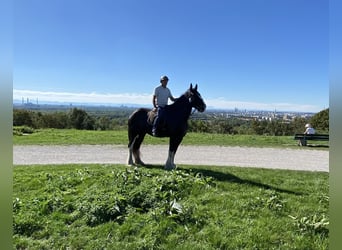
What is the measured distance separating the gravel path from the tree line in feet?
30.5

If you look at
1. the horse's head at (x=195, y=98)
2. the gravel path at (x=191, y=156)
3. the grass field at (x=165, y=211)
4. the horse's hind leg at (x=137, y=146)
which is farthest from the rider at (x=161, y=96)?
the gravel path at (x=191, y=156)

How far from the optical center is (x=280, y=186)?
7.31 meters

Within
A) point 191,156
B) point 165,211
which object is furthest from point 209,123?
Result: point 165,211

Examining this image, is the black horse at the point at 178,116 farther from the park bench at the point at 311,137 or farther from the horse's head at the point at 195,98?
the park bench at the point at 311,137

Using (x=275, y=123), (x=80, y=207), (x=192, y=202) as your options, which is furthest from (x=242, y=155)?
(x=275, y=123)

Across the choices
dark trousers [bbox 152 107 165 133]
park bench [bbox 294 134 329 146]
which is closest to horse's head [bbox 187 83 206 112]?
dark trousers [bbox 152 107 165 133]

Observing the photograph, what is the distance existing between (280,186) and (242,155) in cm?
524

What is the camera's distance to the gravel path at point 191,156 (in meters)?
10.5

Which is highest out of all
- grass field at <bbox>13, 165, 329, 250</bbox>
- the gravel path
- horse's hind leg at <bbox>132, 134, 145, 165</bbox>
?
horse's hind leg at <bbox>132, 134, 145, 165</bbox>

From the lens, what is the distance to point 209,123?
25.7 metres

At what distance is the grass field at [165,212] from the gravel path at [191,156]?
111 inches

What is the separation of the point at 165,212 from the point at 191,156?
268 inches

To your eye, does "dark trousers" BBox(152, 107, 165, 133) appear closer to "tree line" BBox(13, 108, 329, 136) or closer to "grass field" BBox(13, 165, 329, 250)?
"grass field" BBox(13, 165, 329, 250)

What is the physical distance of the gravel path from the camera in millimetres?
10531
